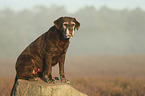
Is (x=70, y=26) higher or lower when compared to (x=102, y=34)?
lower

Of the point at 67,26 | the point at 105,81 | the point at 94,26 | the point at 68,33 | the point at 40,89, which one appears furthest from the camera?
the point at 94,26

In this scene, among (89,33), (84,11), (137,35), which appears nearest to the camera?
(137,35)

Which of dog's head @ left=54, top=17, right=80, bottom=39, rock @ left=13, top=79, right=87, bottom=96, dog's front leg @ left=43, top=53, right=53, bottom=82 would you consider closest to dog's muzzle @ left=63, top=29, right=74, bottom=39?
dog's head @ left=54, top=17, right=80, bottom=39

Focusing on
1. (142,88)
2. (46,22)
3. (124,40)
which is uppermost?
(46,22)

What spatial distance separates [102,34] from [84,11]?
20506 millimetres

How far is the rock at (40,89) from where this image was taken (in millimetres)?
4406

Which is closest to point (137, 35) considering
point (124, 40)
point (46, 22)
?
point (124, 40)

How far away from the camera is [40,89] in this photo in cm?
439

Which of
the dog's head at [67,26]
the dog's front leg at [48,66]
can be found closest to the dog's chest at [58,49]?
the dog's front leg at [48,66]

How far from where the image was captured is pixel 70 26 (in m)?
4.25

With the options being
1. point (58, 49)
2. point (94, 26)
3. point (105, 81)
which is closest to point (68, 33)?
point (58, 49)

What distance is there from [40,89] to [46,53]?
0.83 m

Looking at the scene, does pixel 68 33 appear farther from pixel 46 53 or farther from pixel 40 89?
pixel 40 89

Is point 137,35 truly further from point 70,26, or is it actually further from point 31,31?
point 70,26
